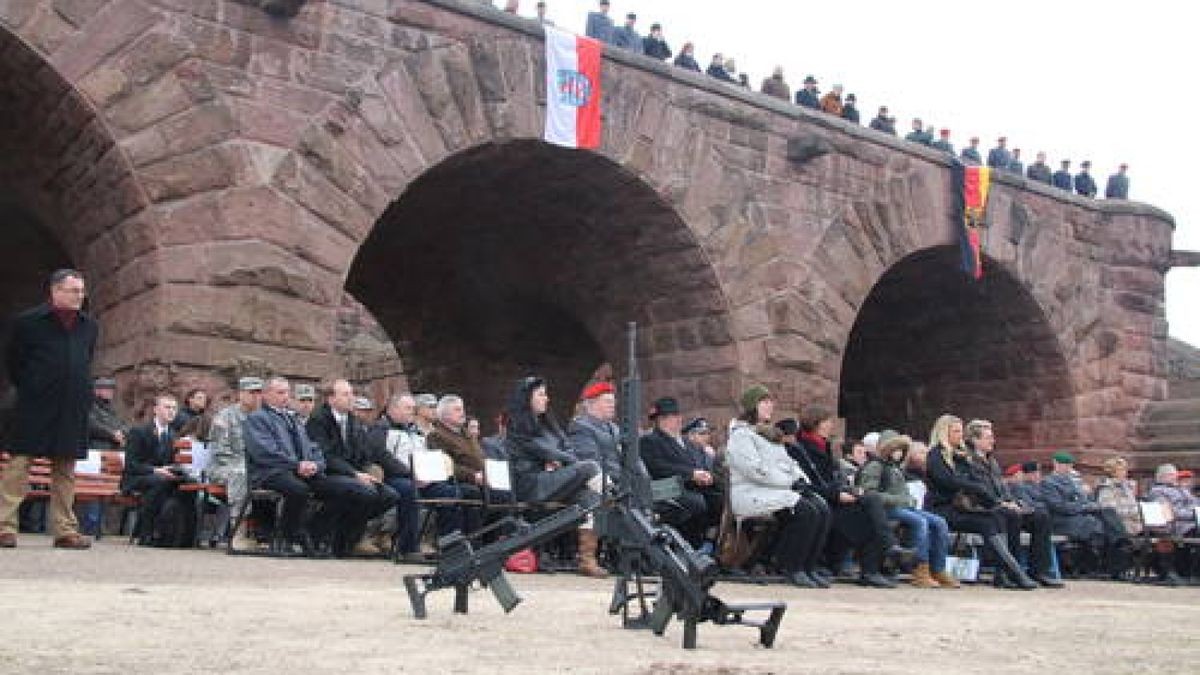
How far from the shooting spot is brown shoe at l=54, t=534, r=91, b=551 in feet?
26.8

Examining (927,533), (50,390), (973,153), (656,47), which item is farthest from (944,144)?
(50,390)

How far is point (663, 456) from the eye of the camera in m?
10.0

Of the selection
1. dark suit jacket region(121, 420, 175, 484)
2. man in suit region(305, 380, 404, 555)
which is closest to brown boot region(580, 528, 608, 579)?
man in suit region(305, 380, 404, 555)

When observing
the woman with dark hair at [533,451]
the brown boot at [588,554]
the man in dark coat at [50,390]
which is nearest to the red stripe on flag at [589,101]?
the woman with dark hair at [533,451]

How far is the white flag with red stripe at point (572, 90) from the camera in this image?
12805 millimetres

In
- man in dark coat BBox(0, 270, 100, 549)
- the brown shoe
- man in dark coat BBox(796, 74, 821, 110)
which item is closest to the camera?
man in dark coat BBox(0, 270, 100, 549)

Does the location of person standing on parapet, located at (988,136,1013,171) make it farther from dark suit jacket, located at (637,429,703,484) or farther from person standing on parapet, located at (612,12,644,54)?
dark suit jacket, located at (637,429,703,484)

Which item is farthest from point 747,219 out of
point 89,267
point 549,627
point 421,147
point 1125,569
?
point 549,627

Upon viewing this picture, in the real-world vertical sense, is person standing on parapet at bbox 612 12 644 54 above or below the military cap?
above

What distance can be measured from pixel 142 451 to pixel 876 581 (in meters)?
5.31

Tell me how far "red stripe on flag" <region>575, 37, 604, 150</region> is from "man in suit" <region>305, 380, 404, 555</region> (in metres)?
4.34

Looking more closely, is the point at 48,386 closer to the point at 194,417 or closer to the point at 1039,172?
the point at 194,417

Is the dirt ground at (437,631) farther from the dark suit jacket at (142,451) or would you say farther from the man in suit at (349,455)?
the dark suit jacket at (142,451)

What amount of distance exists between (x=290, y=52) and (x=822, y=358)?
21.9 ft
